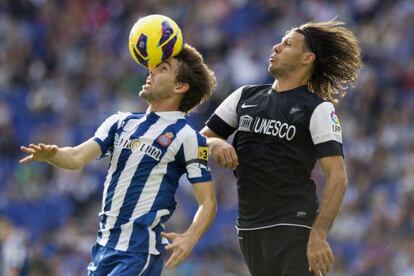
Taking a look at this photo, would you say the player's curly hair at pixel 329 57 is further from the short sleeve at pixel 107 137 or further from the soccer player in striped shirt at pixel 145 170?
the short sleeve at pixel 107 137

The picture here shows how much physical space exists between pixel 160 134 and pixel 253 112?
76cm

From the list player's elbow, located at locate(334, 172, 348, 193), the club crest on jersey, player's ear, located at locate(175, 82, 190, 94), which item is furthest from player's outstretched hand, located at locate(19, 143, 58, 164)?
player's elbow, located at locate(334, 172, 348, 193)

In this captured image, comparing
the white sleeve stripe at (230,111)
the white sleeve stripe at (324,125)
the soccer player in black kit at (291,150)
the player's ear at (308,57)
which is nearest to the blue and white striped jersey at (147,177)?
the soccer player in black kit at (291,150)

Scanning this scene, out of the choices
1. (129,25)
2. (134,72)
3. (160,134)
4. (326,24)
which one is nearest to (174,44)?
(160,134)

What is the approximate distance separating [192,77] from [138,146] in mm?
607

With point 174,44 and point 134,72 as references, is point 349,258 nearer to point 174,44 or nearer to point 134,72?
point 134,72

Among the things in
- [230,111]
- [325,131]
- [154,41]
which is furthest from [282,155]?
[154,41]

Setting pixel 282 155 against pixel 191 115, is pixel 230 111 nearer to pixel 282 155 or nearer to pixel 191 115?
pixel 282 155

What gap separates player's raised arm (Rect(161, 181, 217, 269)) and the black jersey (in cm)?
53

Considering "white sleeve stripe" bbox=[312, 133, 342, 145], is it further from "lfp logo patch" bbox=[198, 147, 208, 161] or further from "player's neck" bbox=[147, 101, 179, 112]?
"player's neck" bbox=[147, 101, 179, 112]

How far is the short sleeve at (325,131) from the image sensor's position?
692cm

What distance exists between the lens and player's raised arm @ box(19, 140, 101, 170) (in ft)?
21.6

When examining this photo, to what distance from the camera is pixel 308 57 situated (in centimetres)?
736

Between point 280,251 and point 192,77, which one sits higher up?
point 192,77
